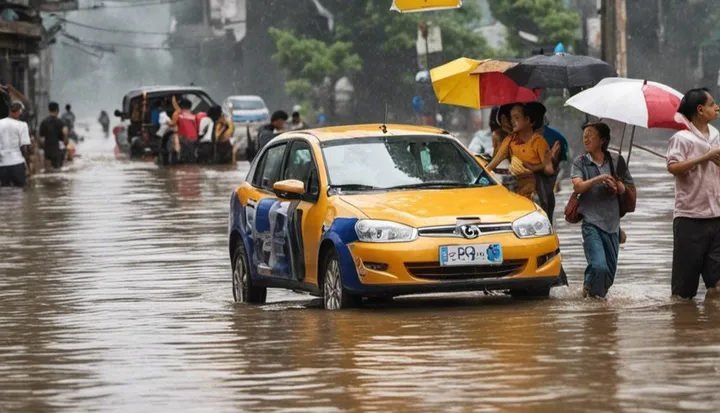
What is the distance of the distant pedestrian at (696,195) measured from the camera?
13.3 meters

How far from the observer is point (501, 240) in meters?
13.2

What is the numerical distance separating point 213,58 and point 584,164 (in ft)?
342

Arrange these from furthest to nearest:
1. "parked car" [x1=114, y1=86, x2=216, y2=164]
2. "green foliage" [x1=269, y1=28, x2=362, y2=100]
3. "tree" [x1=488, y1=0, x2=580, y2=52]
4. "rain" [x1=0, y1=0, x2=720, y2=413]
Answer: "green foliage" [x1=269, y1=28, x2=362, y2=100], "tree" [x1=488, y1=0, x2=580, y2=52], "parked car" [x1=114, y1=86, x2=216, y2=164], "rain" [x1=0, y1=0, x2=720, y2=413]

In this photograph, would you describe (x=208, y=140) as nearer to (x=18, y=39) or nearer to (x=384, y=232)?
(x=18, y=39)

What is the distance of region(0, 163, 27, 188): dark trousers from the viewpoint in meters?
33.8

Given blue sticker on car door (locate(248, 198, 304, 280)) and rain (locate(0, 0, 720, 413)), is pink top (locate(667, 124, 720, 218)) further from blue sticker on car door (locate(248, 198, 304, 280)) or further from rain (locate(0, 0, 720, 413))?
blue sticker on car door (locate(248, 198, 304, 280))

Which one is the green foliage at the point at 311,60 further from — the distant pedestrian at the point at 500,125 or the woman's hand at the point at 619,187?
the woman's hand at the point at 619,187

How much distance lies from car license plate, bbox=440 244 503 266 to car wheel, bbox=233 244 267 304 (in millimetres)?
2635

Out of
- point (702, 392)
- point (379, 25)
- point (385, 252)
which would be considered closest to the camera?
point (702, 392)

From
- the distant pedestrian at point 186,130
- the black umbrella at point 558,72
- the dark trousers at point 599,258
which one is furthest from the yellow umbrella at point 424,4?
the distant pedestrian at point 186,130

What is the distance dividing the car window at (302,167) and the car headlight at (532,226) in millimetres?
1600

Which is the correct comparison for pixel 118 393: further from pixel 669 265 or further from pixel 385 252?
pixel 669 265

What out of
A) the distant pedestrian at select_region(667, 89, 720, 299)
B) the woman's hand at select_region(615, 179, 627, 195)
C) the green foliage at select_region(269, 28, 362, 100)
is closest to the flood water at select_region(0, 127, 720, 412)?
the distant pedestrian at select_region(667, 89, 720, 299)

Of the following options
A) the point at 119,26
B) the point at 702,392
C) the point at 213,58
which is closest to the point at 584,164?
the point at 702,392
